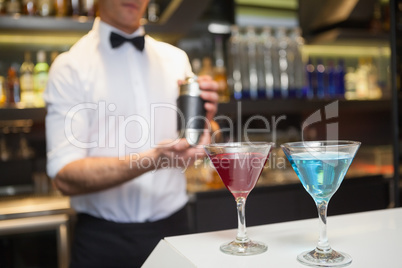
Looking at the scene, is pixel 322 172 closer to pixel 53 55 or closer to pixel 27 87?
pixel 27 87

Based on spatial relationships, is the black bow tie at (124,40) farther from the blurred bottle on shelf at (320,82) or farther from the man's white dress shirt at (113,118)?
the blurred bottle on shelf at (320,82)

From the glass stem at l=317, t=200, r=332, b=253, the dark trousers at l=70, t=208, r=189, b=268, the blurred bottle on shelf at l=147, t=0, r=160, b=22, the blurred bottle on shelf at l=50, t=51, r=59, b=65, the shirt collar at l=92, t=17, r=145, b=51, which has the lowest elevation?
the dark trousers at l=70, t=208, r=189, b=268

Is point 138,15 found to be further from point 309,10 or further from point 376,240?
point 309,10

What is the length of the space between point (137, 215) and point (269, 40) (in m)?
1.84

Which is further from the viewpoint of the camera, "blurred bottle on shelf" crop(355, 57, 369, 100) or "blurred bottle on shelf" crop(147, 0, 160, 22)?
"blurred bottle on shelf" crop(355, 57, 369, 100)

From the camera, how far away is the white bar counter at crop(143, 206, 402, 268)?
0.73 meters

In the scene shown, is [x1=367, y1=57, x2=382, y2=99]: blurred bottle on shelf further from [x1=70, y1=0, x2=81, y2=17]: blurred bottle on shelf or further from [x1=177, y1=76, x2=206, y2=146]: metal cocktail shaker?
[x1=177, y1=76, x2=206, y2=146]: metal cocktail shaker

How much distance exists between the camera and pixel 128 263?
1612 mm

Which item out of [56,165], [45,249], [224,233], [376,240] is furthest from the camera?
[45,249]

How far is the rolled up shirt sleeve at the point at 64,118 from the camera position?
1.56 m

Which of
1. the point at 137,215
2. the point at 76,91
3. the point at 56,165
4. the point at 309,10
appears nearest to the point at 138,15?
the point at 76,91

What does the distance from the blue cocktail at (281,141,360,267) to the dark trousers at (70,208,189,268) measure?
931 millimetres

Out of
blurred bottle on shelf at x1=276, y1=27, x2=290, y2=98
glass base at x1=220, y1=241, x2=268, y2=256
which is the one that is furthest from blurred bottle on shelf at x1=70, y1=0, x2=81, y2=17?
glass base at x1=220, y1=241, x2=268, y2=256

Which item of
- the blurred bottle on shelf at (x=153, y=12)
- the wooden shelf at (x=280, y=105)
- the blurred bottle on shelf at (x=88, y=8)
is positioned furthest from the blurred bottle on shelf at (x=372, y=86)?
the blurred bottle on shelf at (x=88, y=8)
